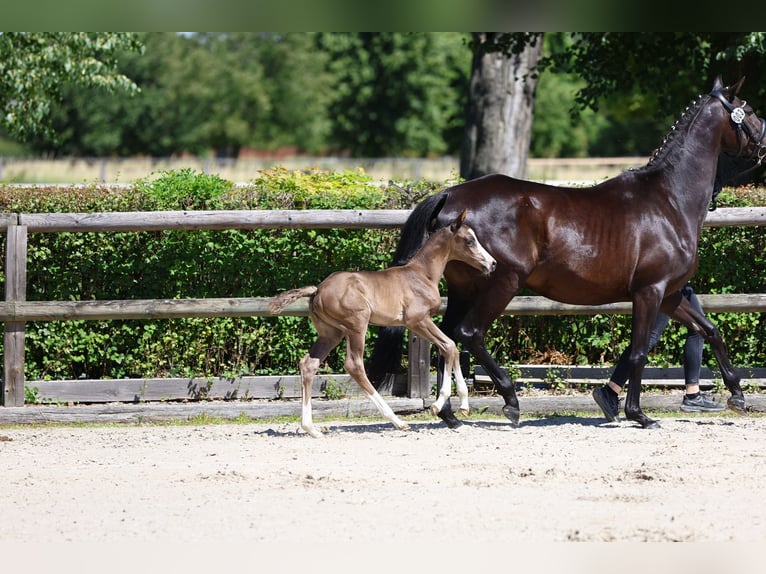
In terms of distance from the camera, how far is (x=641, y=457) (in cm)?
629

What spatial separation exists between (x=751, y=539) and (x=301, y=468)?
2.60 m

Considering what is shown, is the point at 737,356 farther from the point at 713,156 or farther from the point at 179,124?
the point at 179,124

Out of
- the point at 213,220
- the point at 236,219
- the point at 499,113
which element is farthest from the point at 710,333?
the point at 499,113

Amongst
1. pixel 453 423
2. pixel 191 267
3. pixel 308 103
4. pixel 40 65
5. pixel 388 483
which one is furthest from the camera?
pixel 308 103

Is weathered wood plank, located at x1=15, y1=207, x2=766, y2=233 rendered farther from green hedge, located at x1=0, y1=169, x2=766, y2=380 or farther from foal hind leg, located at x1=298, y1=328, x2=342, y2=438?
foal hind leg, located at x1=298, y1=328, x2=342, y2=438

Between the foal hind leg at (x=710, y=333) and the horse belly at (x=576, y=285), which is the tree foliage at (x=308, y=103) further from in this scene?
the horse belly at (x=576, y=285)

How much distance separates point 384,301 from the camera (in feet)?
22.2

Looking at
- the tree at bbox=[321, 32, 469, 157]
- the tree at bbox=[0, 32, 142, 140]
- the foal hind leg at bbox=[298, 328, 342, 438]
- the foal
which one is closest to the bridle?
the foal

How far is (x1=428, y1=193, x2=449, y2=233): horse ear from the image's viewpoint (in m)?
7.12

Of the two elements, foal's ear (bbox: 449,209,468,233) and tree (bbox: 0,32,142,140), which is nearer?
foal's ear (bbox: 449,209,468,233)

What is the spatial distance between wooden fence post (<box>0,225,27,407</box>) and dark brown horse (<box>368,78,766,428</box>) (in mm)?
2772

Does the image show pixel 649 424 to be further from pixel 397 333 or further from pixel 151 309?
pixel 151 309

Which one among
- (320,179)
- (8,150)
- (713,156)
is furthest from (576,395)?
(8,150)

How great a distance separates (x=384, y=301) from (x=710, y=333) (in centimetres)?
258
